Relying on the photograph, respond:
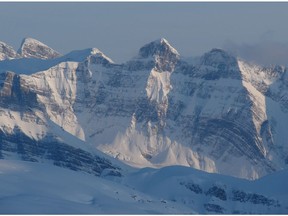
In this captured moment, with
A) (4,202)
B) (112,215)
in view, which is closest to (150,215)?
(112,215)

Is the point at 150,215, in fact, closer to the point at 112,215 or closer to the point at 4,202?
the point at 112,215

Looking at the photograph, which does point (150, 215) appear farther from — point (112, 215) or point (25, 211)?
point (25, 211)

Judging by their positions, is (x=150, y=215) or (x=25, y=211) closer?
(x=25, y=211)

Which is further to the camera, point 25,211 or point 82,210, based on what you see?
point 82,210
